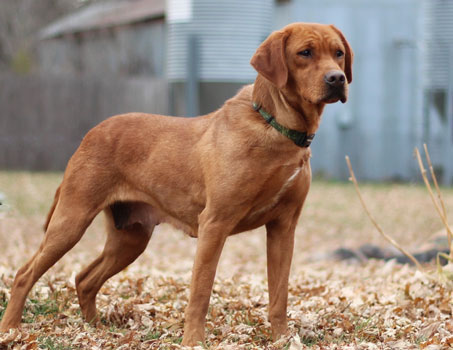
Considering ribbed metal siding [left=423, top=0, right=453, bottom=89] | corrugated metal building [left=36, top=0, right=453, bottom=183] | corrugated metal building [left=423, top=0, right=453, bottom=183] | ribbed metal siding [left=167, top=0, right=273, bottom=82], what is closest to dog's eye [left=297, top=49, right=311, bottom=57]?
ribbed metal siding [left=167, top=0, right=273, bottom=82]

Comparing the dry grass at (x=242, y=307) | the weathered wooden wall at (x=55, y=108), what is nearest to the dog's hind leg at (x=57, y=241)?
the dry grass at (x=242, y=307)

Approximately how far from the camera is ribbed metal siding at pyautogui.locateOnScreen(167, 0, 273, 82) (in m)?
18.6

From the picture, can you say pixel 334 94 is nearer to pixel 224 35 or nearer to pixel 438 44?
pixel 224 35

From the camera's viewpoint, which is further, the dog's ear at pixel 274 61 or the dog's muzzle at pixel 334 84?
the dog's ear at pixel 274 61

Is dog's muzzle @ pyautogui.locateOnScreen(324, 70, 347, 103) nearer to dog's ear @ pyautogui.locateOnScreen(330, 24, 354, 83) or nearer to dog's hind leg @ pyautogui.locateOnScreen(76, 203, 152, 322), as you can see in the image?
dog's ear @ pyautogui.locateOnScreen(330, 24, 354, 83)

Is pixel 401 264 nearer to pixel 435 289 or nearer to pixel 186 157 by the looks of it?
→ pixel 435 289

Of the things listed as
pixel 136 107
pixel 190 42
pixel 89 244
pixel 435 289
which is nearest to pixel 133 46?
pixel 136 107

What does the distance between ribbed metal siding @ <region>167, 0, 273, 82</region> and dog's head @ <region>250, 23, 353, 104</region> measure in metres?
14.3

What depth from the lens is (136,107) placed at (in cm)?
2117

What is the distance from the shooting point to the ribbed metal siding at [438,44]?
2014 centimetres

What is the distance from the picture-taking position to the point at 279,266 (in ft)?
15.4

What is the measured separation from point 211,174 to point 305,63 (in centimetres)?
90

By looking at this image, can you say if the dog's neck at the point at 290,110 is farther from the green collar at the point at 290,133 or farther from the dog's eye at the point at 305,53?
the dog's eye at the point at 305,53

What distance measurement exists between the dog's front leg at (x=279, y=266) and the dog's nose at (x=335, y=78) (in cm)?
102
